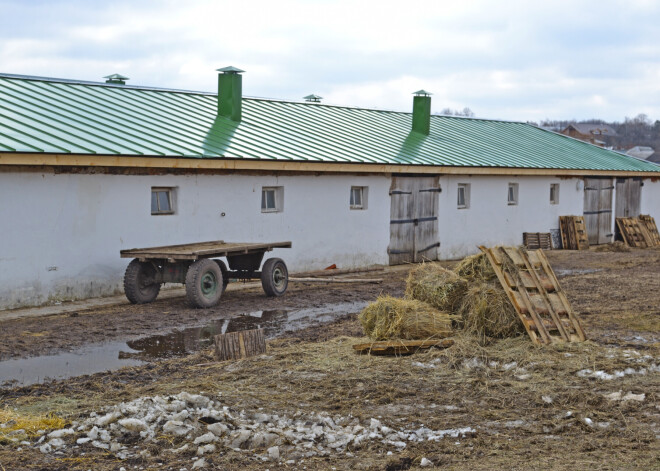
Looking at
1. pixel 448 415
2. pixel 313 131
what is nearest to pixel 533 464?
pixel 448 415

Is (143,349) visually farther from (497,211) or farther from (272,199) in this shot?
(497,211)

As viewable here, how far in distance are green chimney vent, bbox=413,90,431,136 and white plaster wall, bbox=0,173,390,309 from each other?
7.63 metres

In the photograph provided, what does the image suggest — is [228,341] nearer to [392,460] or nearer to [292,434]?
[292,434]

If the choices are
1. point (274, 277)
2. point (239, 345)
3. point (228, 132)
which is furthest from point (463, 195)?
point (239, 345)

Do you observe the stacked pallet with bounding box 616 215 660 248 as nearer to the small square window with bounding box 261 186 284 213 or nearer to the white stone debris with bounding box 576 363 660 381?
the small square window with bounding box 261 186 284 213

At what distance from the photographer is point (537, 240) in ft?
89.4

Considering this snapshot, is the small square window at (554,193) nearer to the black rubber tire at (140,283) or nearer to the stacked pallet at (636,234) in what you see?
the stacked pallet at (636,234)

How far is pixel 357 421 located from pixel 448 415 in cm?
85

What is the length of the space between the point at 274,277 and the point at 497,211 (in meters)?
12.1

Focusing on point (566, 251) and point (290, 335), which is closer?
point (290, 335)

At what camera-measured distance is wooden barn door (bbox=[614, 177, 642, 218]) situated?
31703 mm

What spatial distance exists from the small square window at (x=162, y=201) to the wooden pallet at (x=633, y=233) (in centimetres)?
2024

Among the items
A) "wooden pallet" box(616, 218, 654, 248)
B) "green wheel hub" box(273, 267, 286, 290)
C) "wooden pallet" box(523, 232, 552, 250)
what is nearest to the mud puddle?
"green wheel hub" box(273, 267, 286, 290)

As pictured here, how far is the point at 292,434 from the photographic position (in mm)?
6566
